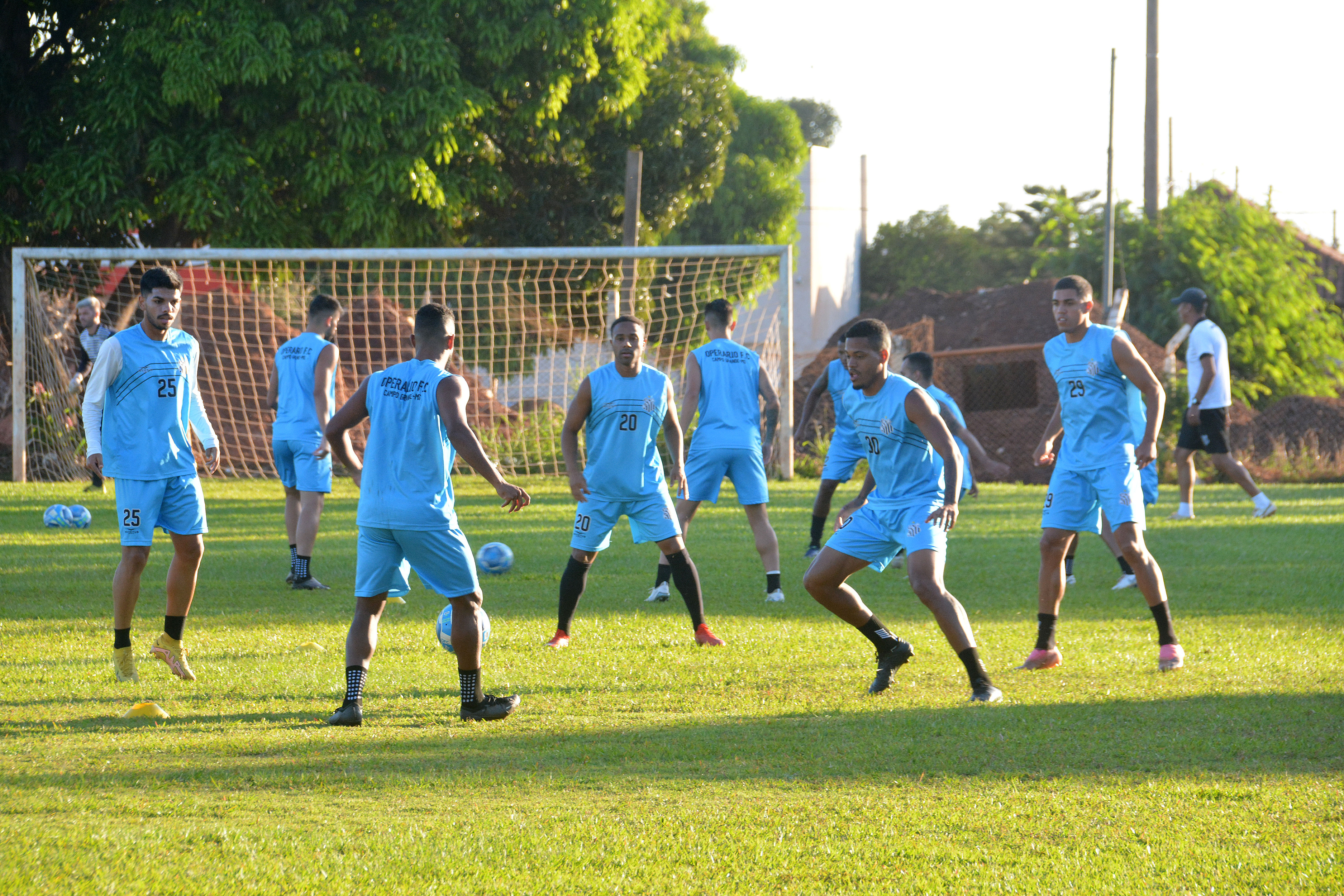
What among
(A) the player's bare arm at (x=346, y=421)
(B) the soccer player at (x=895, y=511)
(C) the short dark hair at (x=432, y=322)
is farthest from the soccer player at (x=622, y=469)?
(C) the short dark hair at (x=432, y=322)

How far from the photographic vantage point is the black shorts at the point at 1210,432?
1278 cm

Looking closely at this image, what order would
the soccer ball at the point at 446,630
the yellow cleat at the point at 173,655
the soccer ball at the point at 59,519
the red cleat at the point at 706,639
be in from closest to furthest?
1. the yellow cleat at the point at 173,655
2. the soccer ball at the point at 446,630
3. the red cleat at the point at 706,639
4. the soccer ball at the point at 59,519

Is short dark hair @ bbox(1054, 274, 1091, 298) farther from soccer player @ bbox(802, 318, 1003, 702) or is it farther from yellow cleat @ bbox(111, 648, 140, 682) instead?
yellow cleat @ bbox(111, 648, 140, 682)

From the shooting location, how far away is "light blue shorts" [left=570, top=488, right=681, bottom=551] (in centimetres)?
730

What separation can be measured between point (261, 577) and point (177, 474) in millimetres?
3563

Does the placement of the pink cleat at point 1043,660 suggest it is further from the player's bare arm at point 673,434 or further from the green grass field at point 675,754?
the player's bare arm at point 673,434

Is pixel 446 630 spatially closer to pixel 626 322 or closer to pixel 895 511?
pixel 626 322

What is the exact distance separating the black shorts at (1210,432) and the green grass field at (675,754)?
3.82 m

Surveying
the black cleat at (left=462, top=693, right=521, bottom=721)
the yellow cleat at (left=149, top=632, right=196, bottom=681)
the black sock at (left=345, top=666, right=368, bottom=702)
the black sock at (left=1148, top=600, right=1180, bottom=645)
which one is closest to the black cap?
the black sock at (left=1148, top=600, right=1180, bottom=645)

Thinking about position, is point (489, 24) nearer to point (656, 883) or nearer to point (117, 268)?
point (117, 268)

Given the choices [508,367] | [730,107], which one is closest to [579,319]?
[508,367]

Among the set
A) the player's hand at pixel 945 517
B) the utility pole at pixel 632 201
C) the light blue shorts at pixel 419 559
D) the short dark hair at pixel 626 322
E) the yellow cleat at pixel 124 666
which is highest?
the utility pole at pixel 632 201

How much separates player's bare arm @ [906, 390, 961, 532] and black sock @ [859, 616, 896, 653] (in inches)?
25.1

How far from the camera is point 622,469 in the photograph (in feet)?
23.8
